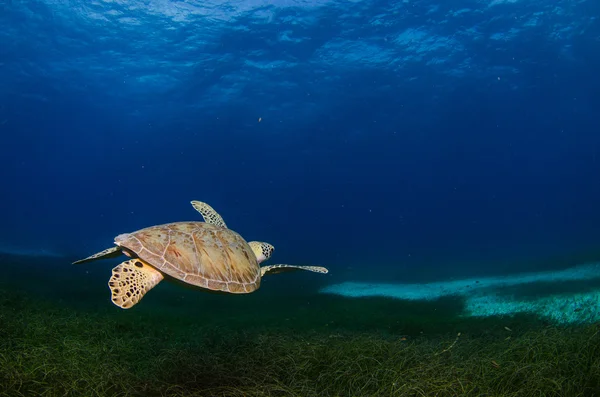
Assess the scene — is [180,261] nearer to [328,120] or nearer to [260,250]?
[260,250]

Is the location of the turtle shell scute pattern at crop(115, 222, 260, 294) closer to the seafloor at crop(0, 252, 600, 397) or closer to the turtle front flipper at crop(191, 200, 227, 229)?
the seafloor at crop(0, 252, 600, 397)

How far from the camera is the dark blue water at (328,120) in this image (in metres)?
16.0

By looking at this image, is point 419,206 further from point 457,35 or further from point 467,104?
point 457,35

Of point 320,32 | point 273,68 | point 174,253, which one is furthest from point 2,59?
point 174,253

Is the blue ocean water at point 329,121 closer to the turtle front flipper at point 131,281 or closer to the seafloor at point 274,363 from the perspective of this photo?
the seafloor at point 274,363

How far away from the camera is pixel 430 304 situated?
11.0 metres

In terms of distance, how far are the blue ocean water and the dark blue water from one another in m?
0.14

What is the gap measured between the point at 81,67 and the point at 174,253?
20.9m

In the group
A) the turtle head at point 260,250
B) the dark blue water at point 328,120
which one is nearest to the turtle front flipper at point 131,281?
the turtle head at point 260,250

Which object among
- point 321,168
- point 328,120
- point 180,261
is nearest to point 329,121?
point 328,120

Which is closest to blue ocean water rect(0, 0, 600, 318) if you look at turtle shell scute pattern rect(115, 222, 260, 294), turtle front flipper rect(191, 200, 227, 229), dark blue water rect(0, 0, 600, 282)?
dark blue water rect(0, 0, 600, 282)

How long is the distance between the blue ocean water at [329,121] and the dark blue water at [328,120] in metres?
0.14

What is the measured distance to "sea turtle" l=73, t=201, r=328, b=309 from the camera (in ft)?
10.9

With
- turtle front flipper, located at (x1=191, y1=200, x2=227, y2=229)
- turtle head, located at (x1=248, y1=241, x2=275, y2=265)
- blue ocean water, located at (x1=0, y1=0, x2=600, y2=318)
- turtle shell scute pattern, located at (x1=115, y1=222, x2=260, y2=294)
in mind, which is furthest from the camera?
blue ocean water, located at (x1=0, y1=0, x2=600, y2=318)
